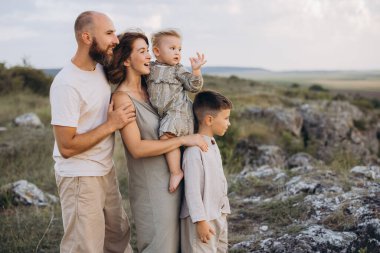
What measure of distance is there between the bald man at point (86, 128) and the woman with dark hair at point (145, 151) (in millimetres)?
86

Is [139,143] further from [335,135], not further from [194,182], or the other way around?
[335,135]

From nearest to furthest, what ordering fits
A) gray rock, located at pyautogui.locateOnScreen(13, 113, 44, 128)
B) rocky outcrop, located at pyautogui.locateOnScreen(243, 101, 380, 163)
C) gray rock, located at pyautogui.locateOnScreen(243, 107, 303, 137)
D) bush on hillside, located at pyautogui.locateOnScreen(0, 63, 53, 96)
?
gray rock, located at pyautogui.locateOnScreen(13, 113, 44, 128)
rocky outcrop, located at pyautogui.locateOnScreen(243, 101, 380, 163)
gray rock, located at pyautogui.locateOnScreen(243, 107, 303, 137)
bush on hillside, located at pyautogui.locateOnScreen(0, 63, 53, 96)

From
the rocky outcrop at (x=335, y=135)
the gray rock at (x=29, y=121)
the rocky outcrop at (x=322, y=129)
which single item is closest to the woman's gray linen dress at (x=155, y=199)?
the gray rock at (x=29, y=121)

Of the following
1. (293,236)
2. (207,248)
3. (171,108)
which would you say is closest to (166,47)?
(171,108)

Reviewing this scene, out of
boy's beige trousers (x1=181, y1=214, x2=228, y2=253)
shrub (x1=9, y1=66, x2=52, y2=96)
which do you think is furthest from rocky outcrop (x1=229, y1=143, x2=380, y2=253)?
shrub (x1=9, y1=66, x2=52, y2=96)

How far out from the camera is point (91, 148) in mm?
3244

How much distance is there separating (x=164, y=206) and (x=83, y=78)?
965mm

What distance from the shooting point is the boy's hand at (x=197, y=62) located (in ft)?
11.1

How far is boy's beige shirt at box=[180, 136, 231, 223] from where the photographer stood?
3.22 m

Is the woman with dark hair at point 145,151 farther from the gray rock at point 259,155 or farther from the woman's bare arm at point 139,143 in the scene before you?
the gray rock at point 259,155

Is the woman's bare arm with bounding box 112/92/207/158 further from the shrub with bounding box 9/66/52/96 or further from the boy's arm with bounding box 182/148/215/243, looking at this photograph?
the shrub with bounding box 9/66/52/96

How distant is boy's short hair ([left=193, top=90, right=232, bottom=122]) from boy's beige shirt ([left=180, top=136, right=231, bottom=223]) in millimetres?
176

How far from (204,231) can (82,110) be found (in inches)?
42.4

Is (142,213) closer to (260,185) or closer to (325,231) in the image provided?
(325,231)
